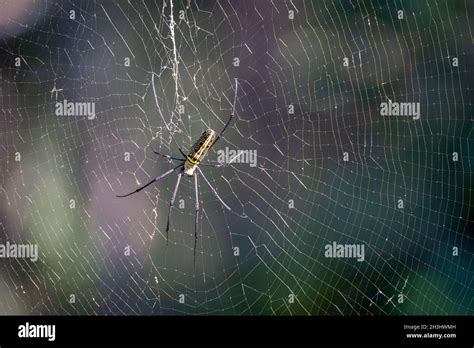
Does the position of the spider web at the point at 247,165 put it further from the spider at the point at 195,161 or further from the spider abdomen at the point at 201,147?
the spider abdomen at the point at 201,147

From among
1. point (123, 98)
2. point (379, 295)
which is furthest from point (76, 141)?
point (379, 295)

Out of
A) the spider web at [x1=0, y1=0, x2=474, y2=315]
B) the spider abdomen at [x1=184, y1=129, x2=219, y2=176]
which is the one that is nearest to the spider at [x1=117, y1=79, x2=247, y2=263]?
the spider abdomen at [x1=184, y1=129, x2=219, y2=176]

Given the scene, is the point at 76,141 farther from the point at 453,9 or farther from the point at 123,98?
the point at 453,9

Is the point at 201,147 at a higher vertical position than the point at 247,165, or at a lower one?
higher

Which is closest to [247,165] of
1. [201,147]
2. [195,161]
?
[195,161]

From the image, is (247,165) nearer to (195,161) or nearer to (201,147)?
(195,161)

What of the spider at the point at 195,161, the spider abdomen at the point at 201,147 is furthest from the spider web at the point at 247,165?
the spider abdomen at the point at 201,147

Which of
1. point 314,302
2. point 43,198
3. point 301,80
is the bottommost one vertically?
point 314,302

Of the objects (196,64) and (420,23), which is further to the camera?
(420,23)
